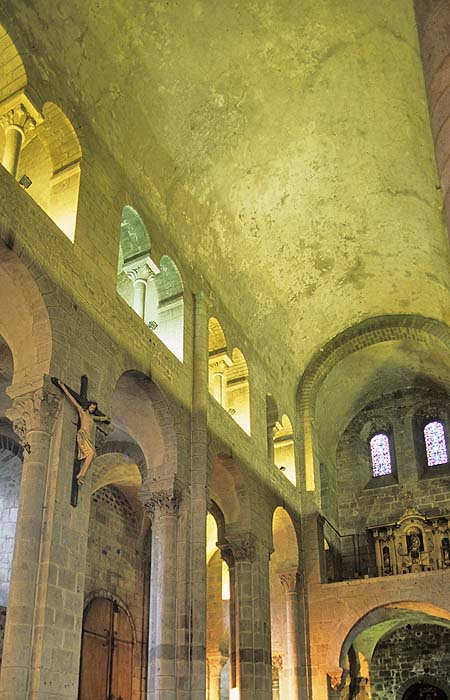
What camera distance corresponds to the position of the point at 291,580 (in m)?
18.6

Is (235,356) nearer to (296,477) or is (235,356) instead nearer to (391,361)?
(296,477)

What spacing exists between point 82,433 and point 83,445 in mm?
166

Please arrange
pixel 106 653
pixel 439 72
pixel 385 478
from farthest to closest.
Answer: pixel 385 478 → pixel 106 653 → pixel 439 72

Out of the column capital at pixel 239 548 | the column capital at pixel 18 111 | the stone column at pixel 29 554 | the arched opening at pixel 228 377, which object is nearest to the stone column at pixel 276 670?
the column capital at pixel 239 548

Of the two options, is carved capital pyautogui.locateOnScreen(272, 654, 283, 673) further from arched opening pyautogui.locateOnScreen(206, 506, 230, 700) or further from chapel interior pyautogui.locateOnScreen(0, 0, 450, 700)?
arched opening pyautogui.locateOnScreen(206, 506, 230, 700)

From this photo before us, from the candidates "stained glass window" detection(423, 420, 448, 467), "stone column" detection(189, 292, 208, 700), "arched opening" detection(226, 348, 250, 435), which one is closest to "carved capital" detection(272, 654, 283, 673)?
"arched opening" detection(226, 348, 250, 435)

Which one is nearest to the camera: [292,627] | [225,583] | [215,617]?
[292,627]

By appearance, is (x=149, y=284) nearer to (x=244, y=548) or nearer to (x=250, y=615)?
(x=244, y=548)

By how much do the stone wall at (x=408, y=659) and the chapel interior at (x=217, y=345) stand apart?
2.3 inches

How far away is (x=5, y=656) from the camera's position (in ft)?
28.4

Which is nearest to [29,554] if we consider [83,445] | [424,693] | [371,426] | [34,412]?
[83,445]

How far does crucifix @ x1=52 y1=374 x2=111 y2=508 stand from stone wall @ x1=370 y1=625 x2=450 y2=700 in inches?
636

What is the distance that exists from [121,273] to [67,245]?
372 centimetres

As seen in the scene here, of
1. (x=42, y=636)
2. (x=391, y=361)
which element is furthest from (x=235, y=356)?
(x=42, y=636)
